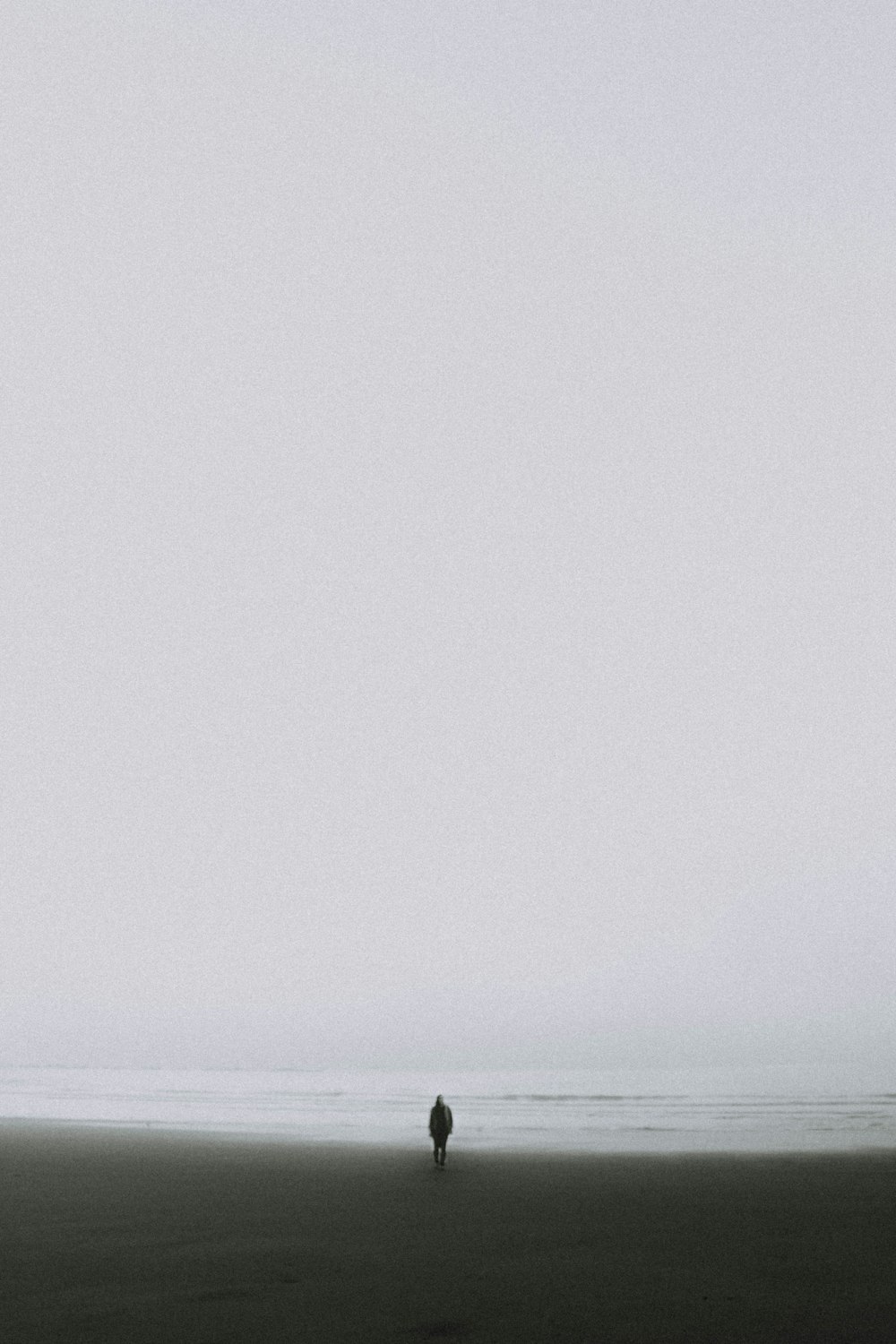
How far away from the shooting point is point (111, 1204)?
1786 centimetres

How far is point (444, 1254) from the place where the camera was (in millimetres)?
13000

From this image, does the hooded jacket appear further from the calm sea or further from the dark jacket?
the calm sea

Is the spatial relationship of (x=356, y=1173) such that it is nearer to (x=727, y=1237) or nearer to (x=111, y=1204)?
(x=111, y=1204)

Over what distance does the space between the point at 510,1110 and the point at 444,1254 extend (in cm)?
4294

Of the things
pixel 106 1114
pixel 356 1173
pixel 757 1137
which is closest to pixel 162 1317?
pixel 356 1173

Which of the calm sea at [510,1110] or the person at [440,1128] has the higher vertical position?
the person at [440,1128]

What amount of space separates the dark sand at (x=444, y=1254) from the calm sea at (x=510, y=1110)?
10.8 meters

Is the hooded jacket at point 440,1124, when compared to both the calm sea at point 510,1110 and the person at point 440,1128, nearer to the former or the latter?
the person at point 440,1128

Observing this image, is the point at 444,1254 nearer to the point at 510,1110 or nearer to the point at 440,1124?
the point at 440,1124

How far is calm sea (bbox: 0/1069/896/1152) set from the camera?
35.8m

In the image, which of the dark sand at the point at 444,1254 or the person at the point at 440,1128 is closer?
the dark sand at the point at 444,1254

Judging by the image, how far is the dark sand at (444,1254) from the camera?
30.9ft

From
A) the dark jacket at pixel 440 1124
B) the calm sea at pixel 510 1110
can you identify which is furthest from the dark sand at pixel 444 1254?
the calm sea at pixel 510 1110

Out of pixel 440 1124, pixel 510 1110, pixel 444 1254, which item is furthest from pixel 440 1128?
pixel 510 1110
